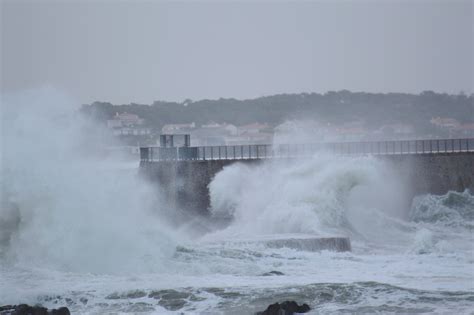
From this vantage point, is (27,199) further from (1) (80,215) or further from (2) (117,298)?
(2) (117,298)

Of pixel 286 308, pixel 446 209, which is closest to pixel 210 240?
pixel 286 308

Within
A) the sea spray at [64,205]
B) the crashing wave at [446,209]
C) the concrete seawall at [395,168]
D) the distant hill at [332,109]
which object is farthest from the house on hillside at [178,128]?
the sea spray at [64,205]

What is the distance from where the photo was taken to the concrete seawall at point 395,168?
27781 millimetres

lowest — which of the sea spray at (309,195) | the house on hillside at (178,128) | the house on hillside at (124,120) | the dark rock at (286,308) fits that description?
the dark rock at (286,308)

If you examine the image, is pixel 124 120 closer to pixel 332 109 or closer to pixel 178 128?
pixel 178 128

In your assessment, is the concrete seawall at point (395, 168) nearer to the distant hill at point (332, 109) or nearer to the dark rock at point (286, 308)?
the dark rock at point (286, 308)

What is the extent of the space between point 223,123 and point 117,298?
209ft

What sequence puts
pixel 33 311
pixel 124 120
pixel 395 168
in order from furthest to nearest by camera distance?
pixel 124 120
pixel 395 168
pixel 33 311

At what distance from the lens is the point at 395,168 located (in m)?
29.7

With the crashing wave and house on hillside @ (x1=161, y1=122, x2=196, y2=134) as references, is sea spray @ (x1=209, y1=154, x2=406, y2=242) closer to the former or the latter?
the crashing wave

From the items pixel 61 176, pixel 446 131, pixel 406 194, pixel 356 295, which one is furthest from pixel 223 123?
pixel 356 295

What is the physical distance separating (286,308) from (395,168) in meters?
15.9

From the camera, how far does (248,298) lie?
15727 mm

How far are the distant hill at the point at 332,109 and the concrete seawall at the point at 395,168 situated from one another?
45.3m
